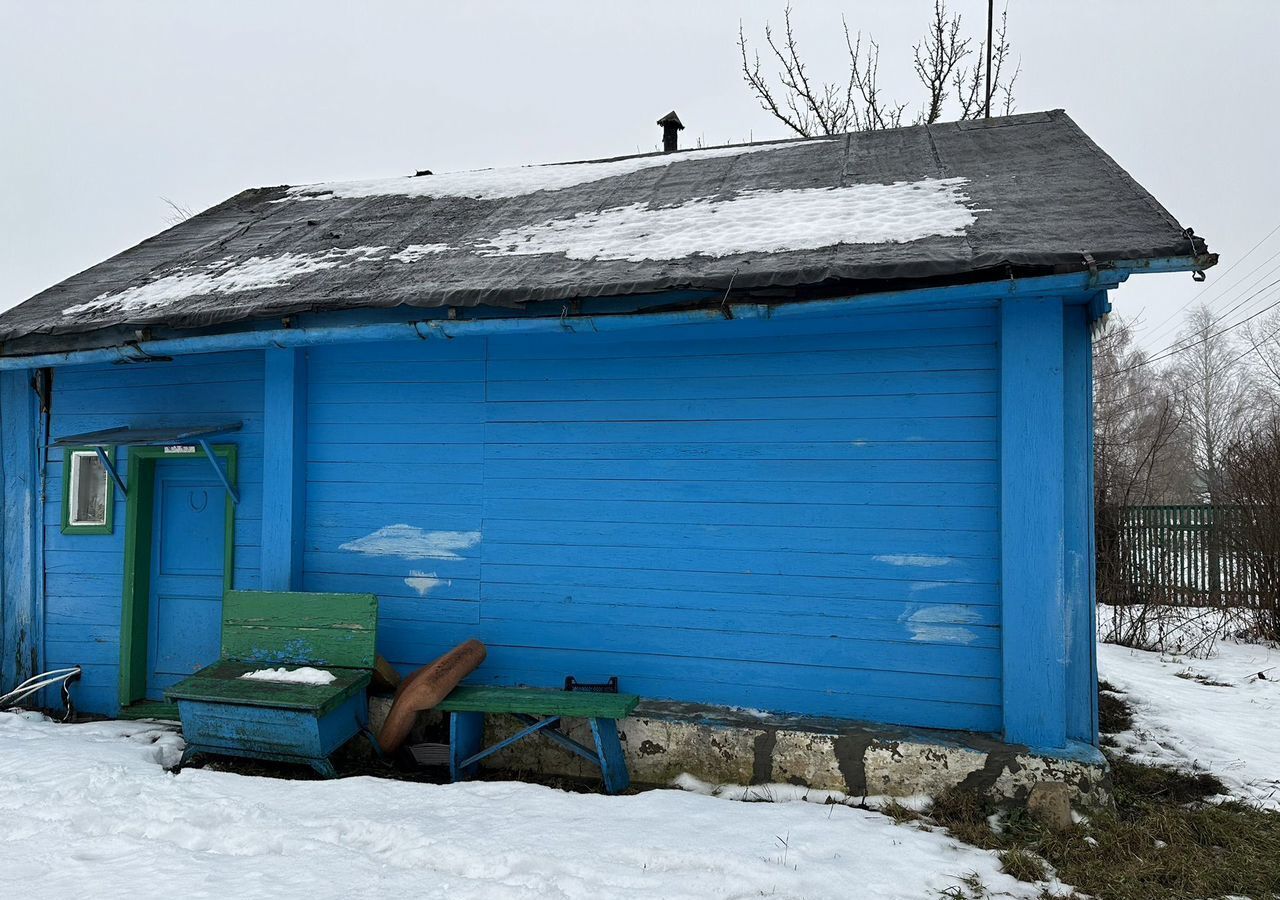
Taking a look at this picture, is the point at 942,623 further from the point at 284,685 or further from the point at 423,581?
the point at 284,685

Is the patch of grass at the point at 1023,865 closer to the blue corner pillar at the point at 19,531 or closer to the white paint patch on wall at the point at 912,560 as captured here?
the white paint patch on wall at the point at 912,560

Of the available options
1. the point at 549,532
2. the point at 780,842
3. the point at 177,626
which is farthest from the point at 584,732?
the point at 177,626

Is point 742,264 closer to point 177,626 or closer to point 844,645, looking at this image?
point 844,645

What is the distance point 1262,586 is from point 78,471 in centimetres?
1127

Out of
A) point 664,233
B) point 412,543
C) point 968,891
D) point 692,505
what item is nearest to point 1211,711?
point 968,891

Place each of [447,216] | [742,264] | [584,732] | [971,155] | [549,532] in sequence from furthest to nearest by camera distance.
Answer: [447,216], [971,155], [549,532], [584,732], [742,264]

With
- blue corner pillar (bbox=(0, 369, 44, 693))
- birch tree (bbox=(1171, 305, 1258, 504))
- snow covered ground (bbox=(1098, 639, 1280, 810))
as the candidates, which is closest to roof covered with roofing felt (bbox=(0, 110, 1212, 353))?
blue corner pillar (bbox=(0, 369, 44, 693))

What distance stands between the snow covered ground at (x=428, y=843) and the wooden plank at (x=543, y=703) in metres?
0.40

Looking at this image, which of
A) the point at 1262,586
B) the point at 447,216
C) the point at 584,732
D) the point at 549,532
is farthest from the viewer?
the point at 1262,586

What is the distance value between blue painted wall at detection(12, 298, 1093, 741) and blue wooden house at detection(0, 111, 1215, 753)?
2 cm

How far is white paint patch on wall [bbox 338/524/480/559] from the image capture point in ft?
17.0

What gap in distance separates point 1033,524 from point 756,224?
7.61ft

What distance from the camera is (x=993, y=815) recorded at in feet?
12.6

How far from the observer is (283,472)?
17.7 feet
